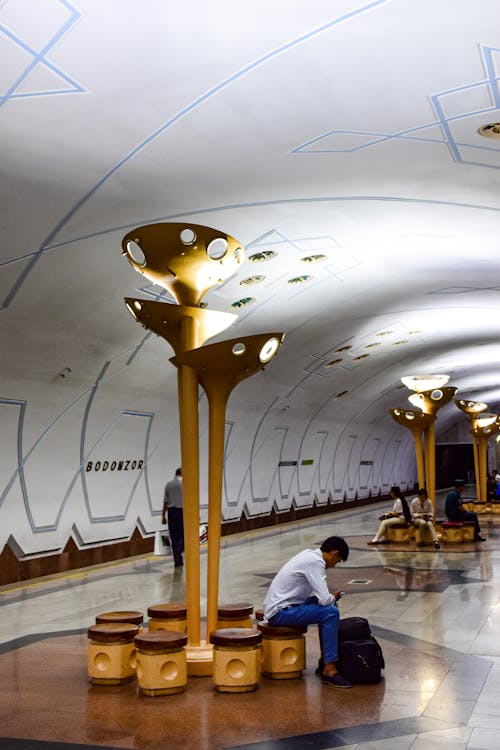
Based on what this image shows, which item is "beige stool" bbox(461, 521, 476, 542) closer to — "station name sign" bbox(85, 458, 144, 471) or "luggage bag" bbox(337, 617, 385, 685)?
"station name sign" bbox(85, 458, 144, 471)

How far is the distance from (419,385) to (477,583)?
9.60 m

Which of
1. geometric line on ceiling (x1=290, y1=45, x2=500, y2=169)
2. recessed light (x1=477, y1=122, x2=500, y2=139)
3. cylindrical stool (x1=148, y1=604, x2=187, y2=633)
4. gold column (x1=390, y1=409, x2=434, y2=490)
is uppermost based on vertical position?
geometric line on ceiling (x1=290, y1=45, x2=500, y2=169)

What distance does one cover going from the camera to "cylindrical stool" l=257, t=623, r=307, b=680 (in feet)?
21.5

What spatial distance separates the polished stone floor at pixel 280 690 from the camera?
5207mm

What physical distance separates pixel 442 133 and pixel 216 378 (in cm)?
334

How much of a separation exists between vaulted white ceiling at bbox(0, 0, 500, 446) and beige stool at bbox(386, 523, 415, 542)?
5.31 meters

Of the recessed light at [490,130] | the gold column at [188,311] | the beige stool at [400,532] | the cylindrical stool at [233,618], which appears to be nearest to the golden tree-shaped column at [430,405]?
the beige stool at [400,532]

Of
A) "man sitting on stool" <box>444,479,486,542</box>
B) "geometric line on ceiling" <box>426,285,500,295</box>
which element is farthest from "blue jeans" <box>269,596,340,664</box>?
"man sitting on stool" <box>444,479,486,542</box>

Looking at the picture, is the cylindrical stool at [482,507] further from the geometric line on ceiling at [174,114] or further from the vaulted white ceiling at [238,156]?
the geometric line on ceiling at [174,114]

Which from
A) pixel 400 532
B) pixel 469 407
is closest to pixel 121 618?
pixel 400 532

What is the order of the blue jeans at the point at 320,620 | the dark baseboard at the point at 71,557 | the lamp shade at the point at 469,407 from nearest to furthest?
the blue jeans at the point at 320,620
the dark baseboard at the point at 71,557
the lamp shade at the point at 469,407

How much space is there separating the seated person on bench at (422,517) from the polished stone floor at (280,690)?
4270mm

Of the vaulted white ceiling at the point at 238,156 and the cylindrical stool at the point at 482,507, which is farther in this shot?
the cylindrical stool at the point at 482,507

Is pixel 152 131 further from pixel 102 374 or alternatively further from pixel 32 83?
pixel 102 374
